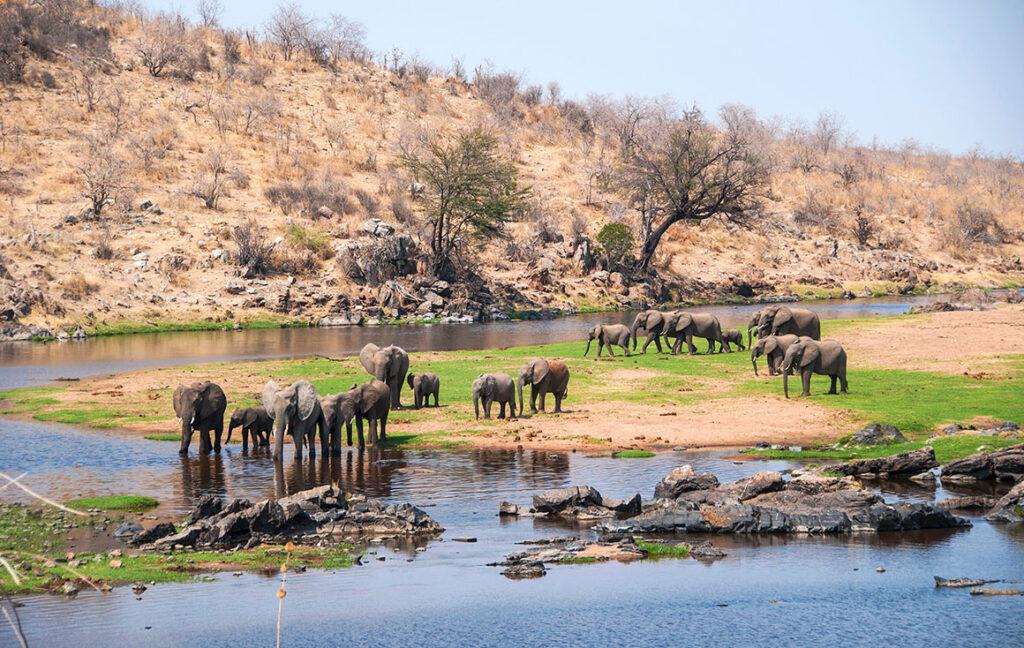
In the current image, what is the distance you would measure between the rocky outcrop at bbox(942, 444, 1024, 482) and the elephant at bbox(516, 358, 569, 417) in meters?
11.5

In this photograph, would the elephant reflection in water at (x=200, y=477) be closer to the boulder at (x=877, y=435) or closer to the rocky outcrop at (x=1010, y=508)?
the boulder at (x=877, y=435)

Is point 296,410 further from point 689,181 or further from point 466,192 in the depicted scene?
point 689,181

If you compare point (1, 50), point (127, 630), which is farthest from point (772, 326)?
point (1, 50)

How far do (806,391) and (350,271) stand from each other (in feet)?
135

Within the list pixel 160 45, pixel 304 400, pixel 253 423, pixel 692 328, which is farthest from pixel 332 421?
pixel 160 45

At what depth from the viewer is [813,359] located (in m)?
32.8

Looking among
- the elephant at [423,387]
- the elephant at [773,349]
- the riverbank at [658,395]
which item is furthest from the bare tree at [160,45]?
the elephant at [773,349]

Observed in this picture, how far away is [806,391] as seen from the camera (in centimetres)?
3306

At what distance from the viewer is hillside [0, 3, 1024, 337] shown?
66188mm

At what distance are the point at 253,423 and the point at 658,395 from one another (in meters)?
12.1

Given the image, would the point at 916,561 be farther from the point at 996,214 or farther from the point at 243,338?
the point at 996,214

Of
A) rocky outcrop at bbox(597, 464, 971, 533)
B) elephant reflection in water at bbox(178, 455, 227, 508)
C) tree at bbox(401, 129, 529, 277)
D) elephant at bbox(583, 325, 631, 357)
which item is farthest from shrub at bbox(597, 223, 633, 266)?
rocky outcrop at bbox(597, 464, 971, 533)

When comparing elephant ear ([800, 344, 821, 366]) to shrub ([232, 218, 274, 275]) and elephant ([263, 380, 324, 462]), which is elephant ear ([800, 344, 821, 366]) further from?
shrub ([232, 218, 274, 275])

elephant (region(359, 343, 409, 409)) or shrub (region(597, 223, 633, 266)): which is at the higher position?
shrub (region(597, 223, 633, 266))
